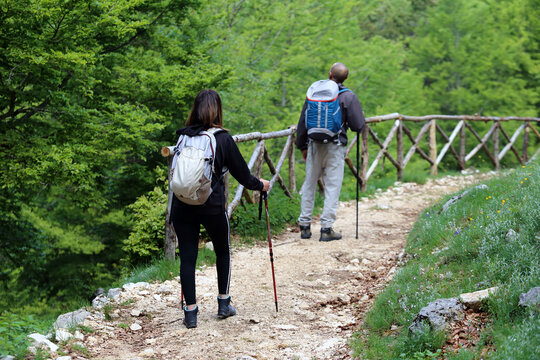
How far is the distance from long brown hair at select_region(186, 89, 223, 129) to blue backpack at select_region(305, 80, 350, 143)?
2.47 metres

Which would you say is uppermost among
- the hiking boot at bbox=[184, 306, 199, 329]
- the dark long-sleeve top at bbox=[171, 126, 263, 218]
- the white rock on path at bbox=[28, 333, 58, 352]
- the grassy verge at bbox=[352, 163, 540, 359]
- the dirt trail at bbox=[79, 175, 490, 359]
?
the dark long-sleeve top at bbox=[171, 126, 263, 218]

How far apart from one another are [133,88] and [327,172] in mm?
3710

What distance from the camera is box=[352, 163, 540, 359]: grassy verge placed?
299cm

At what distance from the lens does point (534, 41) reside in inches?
853

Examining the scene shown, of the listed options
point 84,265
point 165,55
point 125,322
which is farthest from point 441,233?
point 84,265

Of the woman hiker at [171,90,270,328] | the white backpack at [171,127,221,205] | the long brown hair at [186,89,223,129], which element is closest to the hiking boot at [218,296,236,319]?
the woman hiker at [171,90,270,328]

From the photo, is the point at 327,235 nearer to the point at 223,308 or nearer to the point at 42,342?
the point at 223,308

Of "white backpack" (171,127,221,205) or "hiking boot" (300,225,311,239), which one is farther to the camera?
"hiking boot" (300,225,311,239)

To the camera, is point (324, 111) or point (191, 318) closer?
point (191, 318)

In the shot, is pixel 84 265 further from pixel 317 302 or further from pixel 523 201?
pixel 523 201

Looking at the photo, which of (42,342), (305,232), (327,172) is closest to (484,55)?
(327,172)

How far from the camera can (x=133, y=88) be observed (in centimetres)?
844

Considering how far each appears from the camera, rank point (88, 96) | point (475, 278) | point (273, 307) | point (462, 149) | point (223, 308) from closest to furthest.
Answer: point (475, 278), point (223, 308), point (273, 307), point (88, 96), point (462, 149)

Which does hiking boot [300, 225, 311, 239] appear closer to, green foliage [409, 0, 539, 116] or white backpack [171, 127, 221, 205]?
white backpack [171, 127, 221, 205]
